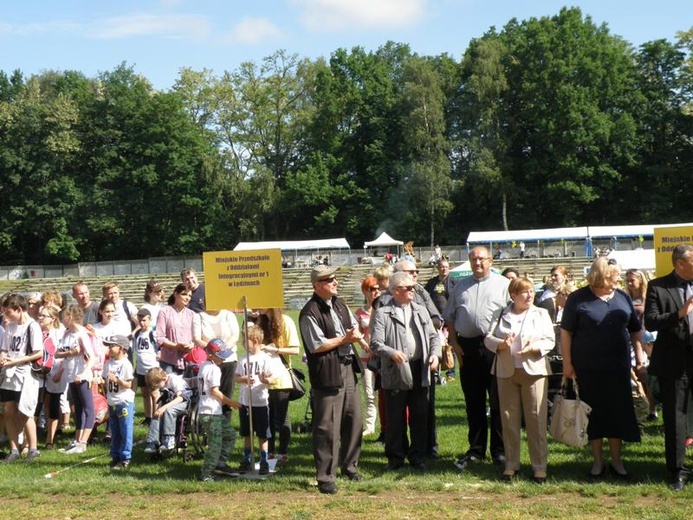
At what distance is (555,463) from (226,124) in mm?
67383

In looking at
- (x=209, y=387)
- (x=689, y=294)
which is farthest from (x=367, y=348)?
(x=689, y=294)

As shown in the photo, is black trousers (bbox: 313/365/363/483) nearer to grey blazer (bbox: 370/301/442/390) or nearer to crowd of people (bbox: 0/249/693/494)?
crowd of people (bbox: 0/249/693/494)

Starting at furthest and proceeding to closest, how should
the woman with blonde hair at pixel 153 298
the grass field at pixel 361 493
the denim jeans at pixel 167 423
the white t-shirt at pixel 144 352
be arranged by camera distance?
the woman with blonde hair at pixel 153 298, the white t-shirt at pixel 144 352, the denim jeans at pixel 167 423, the grass field at pixel 361 493

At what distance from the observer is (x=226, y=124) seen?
73.2 metres

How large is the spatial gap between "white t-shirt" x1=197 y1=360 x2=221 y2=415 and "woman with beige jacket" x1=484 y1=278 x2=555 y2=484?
263 centimetres

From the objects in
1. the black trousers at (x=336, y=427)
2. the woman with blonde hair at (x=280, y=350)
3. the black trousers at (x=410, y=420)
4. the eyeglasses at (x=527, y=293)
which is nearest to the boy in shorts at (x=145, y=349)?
the woman with blonde hair at (x=280, y=350)

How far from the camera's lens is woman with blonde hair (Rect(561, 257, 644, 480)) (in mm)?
7484

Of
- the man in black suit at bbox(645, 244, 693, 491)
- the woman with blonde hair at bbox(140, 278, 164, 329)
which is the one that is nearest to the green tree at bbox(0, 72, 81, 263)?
the woman with blonde hair at bbox(140, 278, 164, 329)

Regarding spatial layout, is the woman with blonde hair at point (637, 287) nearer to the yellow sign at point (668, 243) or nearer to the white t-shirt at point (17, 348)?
the yellow sign at point (668, 243)

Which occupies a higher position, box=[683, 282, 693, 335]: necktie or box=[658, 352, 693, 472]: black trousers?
box=[683, 282, 693, 335]: necktie

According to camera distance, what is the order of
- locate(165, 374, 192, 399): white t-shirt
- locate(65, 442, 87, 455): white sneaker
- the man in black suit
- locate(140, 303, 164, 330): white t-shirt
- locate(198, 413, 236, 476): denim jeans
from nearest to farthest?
the man in black suit < locate(198, 413, 236, 476): denim jeans < locate(165, 374, 192, 399): white t-shirt < locate(65, 442, 87, 455): white sneaker < locate(140, 303, 164, 330): white t-shirt

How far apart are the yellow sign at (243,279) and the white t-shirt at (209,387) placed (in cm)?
62

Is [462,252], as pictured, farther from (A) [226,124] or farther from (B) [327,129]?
(A) [226,124]

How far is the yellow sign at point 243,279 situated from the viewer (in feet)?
27.4
